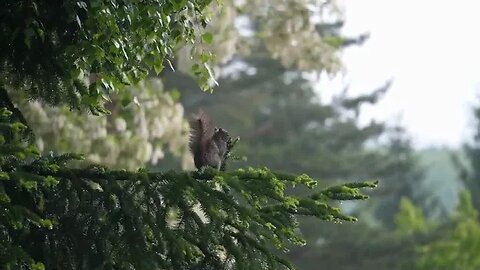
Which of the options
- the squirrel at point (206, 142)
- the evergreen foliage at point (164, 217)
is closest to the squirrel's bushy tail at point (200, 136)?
the squirrel at point (206, 142)

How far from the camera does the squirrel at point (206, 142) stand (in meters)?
3.21

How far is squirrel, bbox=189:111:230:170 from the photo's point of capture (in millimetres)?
3215

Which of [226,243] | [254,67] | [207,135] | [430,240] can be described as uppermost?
[254,67]

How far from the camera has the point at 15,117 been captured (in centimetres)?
348

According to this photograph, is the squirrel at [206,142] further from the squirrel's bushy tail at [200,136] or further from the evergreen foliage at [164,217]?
the evergreen foliage at [164,217]

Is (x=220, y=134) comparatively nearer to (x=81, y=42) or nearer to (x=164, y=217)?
(x=164, y=217)

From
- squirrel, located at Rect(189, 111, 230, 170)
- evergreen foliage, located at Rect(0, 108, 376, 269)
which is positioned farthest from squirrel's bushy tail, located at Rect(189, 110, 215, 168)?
evergreen foliage, located at Rect(0, 108, 376, 269)

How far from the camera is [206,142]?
10.6 feet

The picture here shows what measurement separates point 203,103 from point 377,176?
4.71 meters

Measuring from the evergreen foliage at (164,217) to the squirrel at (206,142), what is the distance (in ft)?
0.71

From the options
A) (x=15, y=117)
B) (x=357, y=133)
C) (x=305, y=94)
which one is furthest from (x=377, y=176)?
(x=15, y=117)

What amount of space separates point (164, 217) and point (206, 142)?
1.19ft

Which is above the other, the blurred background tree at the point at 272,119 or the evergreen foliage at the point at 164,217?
the blurred background tree at the point at 272,119

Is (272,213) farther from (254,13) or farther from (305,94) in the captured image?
(305,94)
